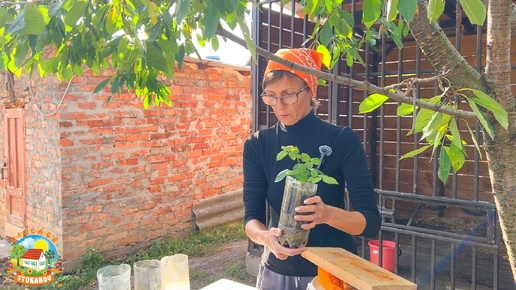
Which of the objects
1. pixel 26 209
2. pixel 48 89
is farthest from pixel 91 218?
pixel 48 89

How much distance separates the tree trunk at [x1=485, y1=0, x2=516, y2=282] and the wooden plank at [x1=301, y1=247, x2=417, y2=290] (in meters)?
0.46

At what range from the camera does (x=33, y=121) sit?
5266mm

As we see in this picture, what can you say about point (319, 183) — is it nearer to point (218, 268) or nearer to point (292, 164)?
point (292, 164)

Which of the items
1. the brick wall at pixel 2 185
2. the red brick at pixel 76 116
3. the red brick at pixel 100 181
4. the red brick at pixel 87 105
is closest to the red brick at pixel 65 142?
the red brick at pixel 76 116

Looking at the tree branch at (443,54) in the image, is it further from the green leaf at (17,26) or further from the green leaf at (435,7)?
the green leaf at (17,26)

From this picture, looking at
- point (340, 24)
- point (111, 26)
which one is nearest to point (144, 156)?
point (340, 24)

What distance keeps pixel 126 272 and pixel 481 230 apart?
524 centimetres

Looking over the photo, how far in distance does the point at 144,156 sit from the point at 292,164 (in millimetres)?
4217

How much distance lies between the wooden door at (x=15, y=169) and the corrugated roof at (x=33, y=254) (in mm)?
717

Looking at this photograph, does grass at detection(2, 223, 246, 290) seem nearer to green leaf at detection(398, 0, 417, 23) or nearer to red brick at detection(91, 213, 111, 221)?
red brick at detection(91, 213, 111, 221)

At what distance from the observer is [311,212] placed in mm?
1438

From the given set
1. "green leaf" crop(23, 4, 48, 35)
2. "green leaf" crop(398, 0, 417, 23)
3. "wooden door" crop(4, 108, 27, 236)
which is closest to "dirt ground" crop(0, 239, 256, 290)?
"wooden door" crop(4, 108, 27, 236)

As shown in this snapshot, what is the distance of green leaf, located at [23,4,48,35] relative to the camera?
117 centimetres

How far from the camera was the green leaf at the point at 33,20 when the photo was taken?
3.85ft
